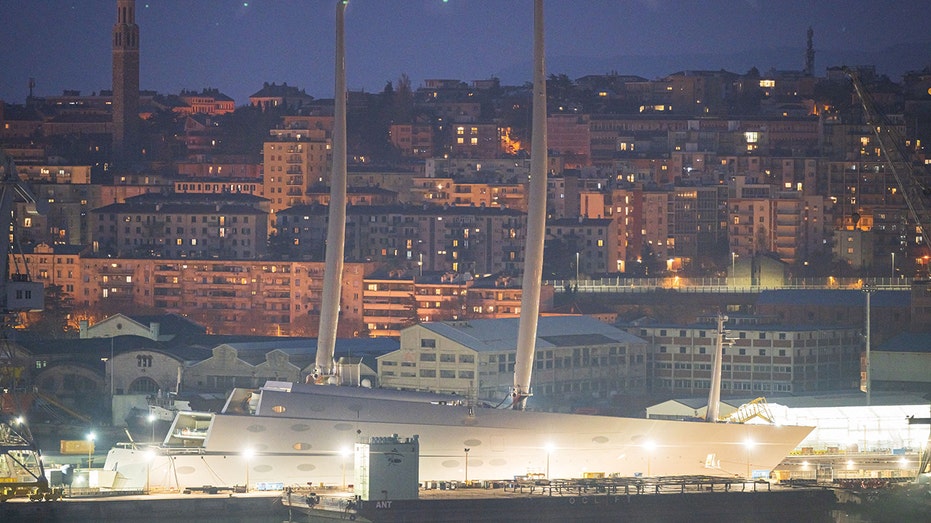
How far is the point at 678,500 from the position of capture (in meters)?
32.4

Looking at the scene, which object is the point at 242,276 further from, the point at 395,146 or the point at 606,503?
the point at 606,503

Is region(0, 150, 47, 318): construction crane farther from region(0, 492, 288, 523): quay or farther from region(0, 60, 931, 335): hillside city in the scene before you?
region(0, 60, 931, 335): hillside city

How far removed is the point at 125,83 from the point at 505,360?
4496 centimetres

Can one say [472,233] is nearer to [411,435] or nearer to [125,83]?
[125,83]

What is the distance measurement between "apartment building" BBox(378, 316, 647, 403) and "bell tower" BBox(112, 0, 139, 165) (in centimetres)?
3824

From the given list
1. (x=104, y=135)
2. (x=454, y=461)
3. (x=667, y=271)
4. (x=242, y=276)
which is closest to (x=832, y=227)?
(x=667, y=271)

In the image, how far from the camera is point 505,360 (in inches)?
1745

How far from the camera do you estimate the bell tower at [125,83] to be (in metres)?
85.1

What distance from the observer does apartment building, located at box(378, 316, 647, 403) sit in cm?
4394

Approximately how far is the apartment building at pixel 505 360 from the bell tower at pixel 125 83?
3824cm

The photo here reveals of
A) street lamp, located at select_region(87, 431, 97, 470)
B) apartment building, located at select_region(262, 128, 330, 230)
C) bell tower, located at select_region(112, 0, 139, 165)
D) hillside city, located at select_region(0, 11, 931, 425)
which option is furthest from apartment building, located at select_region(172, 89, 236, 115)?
street lamp, located at select_region(87, 431, 97, 470)

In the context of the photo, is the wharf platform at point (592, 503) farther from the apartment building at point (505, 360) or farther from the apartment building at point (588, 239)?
the apartment building at point (588, 239)

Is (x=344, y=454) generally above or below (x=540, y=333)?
below

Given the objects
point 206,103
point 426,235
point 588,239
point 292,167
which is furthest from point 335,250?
point 206,103
